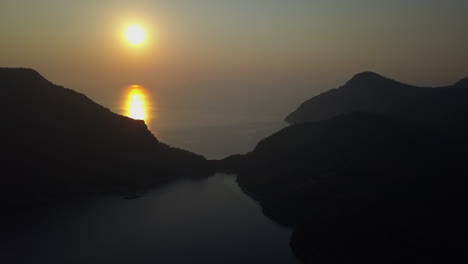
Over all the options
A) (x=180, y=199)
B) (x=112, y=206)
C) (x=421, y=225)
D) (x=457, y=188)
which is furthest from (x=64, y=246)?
(x=457, y=188)

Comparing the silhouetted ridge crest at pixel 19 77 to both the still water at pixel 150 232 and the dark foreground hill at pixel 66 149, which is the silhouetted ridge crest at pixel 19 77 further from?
the still water at pixel 150 232

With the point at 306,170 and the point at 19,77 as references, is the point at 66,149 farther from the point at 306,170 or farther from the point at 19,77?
the point at 306,170

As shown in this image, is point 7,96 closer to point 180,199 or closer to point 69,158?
point 69,158

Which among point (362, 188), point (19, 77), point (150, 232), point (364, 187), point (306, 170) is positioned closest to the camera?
point (150, 232)

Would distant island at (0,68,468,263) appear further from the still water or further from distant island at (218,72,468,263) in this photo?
the still water

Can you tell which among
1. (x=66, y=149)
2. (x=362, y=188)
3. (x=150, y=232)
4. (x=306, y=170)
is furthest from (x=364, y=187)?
(x=66, y=149)
